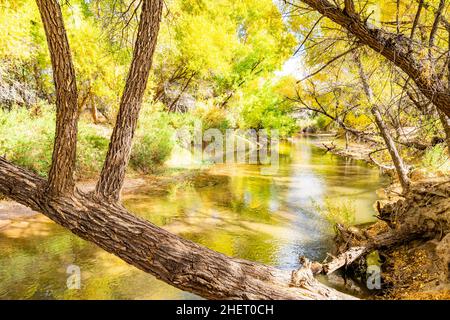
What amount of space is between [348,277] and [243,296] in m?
4.36

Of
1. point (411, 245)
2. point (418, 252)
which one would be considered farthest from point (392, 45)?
point (411, 245)

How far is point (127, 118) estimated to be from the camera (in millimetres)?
2613

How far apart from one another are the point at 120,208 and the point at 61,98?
867mm

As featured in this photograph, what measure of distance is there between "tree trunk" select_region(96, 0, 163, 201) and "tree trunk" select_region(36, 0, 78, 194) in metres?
0.25

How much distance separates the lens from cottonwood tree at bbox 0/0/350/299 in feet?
7.82

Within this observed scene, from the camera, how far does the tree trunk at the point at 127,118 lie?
258cm

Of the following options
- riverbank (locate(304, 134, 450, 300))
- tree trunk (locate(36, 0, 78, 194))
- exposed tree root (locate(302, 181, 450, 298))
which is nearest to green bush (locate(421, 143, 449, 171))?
riverbank (locate(304, 134, 450, 300))

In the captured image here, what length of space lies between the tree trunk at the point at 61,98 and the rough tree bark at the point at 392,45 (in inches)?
76.2

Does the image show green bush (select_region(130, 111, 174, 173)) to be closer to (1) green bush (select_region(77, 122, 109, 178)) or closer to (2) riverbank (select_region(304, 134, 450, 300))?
(1) green bush (select_region(77, 122, 109, 178))

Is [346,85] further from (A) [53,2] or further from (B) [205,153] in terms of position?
(B) [205,153]

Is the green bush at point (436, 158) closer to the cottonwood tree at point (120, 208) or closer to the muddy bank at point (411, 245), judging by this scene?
the muddy bank at point (411, 245)

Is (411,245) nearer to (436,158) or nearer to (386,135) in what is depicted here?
(386,135)
